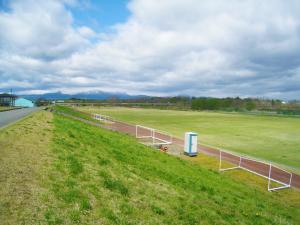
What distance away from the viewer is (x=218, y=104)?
535 feet

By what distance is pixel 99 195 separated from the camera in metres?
6.57

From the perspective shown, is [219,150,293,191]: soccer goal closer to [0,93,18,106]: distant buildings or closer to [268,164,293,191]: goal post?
[268,164,293,191]: goal post

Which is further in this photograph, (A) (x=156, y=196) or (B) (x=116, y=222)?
(A) (x=156, y=196)

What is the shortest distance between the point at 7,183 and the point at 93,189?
84.3 inches

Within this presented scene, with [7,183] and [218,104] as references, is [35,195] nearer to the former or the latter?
[7,183]

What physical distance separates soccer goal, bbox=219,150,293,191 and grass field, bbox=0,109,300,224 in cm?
279

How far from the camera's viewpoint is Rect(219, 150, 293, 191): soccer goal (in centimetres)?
1457

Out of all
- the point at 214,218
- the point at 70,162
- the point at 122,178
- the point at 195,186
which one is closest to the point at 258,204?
the point at 195,186

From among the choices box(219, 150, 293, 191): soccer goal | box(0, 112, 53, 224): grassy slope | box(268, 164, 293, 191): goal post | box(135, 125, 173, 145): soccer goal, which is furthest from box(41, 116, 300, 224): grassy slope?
box(135, 125, 173, 145): soccer goal

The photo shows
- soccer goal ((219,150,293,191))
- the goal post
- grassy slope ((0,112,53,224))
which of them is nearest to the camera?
grassy slope ((0,112,53,224))

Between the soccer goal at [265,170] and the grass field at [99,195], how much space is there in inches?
110

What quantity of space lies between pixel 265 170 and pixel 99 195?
14974 mm

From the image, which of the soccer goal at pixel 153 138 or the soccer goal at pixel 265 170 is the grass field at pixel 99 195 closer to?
the soccer goal at pixel 265 170

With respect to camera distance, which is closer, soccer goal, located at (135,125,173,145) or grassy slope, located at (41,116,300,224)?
grassy slope, located at (41,116,300,224)
